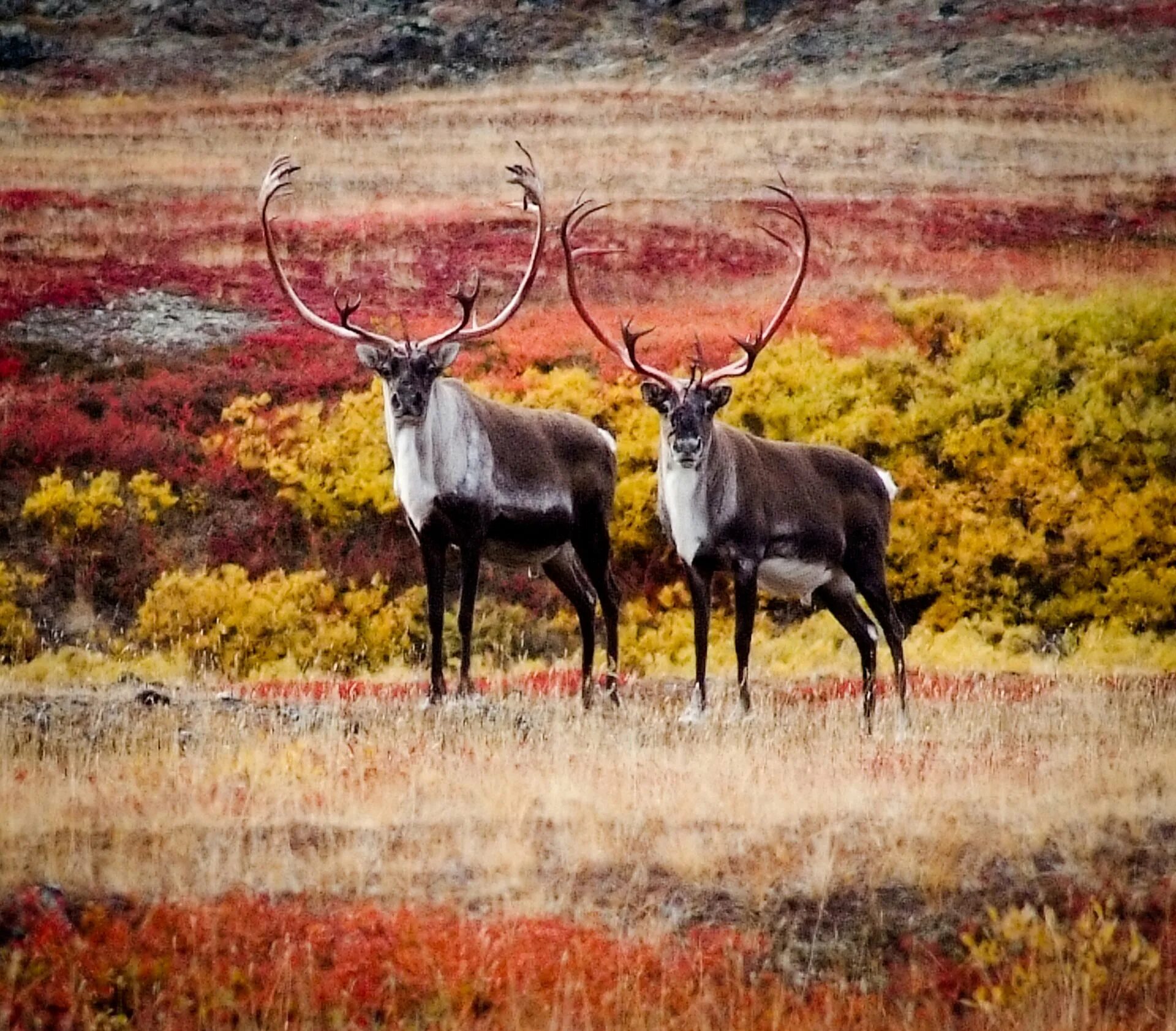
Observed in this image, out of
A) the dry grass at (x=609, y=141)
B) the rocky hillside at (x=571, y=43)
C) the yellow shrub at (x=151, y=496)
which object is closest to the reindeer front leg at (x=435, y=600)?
the yellow shrub at (x=151, y=496)

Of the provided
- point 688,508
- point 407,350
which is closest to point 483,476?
point 407,350

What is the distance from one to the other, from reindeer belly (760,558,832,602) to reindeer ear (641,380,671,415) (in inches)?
34.6

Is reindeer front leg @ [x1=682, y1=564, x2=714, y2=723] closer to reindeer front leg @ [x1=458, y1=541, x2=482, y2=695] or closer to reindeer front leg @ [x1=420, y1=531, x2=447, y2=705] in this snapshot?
reindeer front leg @ [x1=458, y1=541, x2=482, y2=695]

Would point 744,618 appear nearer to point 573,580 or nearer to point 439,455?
point 573,580

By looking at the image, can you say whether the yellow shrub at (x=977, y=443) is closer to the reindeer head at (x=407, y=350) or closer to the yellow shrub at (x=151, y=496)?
the yellow shrub at (x=151, y=496)

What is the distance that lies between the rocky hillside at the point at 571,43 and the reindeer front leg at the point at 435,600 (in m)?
8.07

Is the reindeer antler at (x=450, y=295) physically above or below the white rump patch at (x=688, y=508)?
above

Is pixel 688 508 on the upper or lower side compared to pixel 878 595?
upper

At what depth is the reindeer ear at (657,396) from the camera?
28.2 feet

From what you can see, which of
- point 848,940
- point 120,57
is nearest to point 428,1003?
point 848,940

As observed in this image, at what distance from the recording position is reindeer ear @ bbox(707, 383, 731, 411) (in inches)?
340

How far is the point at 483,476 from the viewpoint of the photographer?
9164 mm

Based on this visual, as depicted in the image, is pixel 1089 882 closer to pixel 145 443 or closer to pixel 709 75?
pixel 145 443

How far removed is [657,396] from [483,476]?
3.47ft
